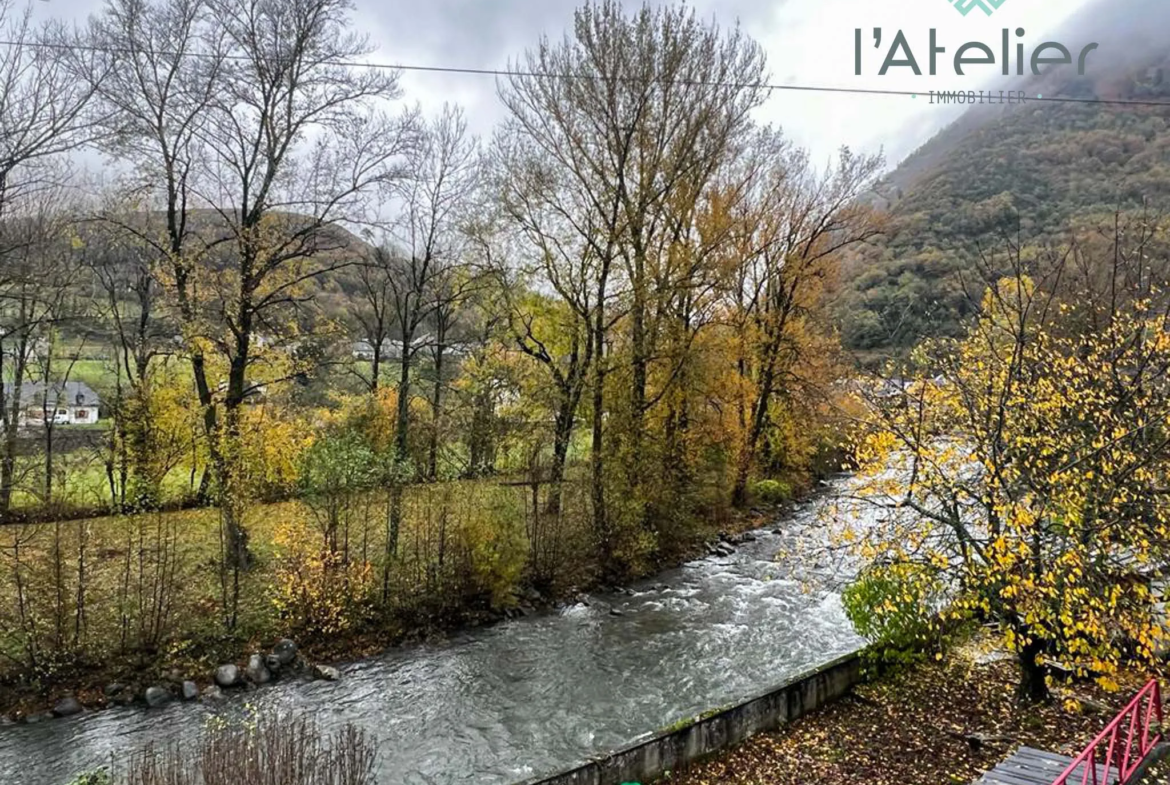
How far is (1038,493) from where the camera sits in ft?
22.4

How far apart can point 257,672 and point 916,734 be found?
983 centimetres

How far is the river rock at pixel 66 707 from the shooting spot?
9.05 meters

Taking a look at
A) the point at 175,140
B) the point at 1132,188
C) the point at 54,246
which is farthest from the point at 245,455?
the point at 1132,188

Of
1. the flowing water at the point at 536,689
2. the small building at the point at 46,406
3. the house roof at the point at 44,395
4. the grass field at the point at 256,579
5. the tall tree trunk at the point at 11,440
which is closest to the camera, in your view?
the flowing water at the point at 536,689

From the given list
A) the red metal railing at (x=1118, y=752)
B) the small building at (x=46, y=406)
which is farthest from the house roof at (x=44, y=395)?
the red metal railing at (x=1118, y=752)

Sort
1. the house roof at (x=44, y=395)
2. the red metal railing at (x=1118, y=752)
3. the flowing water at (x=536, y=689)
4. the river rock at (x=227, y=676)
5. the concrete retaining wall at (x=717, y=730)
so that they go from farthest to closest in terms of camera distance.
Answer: the house roof at (x=44, y=395) < the river rock at (x=227, y=676) < the flowing water at (x=536, y=689) < the concrete retaining wall at (x=717, y=730) < the red metal railing at (x=1118, y=752)

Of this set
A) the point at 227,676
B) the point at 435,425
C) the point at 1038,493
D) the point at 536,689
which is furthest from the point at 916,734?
the point at 435,425

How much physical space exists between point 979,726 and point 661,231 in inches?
504

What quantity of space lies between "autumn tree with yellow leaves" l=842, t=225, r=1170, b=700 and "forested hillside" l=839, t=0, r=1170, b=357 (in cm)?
1483

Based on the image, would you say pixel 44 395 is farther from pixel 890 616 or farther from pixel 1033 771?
pixel 1033 771

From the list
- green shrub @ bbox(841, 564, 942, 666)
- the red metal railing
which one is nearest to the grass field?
green shrub @ bbox(841, 564, 942, 666)

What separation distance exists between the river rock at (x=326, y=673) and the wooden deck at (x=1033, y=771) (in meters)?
9.30

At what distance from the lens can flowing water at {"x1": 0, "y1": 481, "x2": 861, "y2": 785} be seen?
8.30 metres

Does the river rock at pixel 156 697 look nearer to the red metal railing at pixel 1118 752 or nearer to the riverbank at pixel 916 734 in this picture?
the riverbank at pixel 916 734
